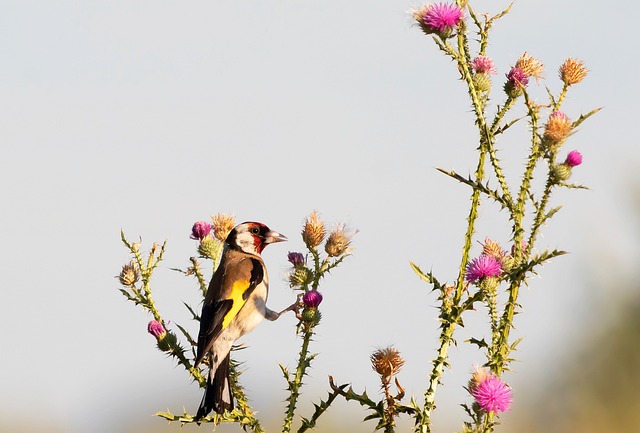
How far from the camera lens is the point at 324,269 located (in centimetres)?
516

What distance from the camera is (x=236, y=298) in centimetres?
674

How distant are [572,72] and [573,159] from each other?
52 centimetres

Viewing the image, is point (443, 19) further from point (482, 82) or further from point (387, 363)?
point (387, 363)

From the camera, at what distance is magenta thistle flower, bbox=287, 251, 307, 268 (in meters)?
5.25

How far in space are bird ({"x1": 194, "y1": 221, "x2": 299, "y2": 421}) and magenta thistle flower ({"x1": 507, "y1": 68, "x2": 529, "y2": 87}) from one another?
1876 millimetres

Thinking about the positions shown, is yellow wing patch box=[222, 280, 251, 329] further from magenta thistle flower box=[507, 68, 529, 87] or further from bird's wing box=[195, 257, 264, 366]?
magenta thistle flower box=[507, 68, 529, 87]

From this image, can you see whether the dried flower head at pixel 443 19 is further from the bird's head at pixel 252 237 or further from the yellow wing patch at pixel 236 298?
the bird's head at pixel 252 237

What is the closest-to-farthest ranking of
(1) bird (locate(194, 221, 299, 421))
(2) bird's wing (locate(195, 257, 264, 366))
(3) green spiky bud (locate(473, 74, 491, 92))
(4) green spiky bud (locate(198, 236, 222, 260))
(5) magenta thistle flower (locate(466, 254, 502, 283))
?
(5) magenta thistle flower (locate(466, 254, 502, 283)) < (3) green spiky bud (locate(473, 74, 491, 92)) < (1) bird (locate(194, 221, 299, 421)) < (4) green spiky bud (locate(198, 236, 222, 260)) < (2) bird's wing (locate(195, 257, 264, 366))

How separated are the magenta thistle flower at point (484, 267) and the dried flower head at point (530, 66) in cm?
114

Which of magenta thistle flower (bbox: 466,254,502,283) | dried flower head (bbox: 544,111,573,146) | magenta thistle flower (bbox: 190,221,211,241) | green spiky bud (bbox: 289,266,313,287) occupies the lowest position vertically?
magenta thistle flower (bbox: 466,254,502,283)

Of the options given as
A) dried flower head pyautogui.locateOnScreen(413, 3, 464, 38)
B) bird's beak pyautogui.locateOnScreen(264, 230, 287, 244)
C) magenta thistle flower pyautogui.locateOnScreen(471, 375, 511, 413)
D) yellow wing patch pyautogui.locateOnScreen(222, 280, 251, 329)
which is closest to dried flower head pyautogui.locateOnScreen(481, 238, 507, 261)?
magenta thistle flower pyautogui.locateOnScreen(471, 375, 511, 413)

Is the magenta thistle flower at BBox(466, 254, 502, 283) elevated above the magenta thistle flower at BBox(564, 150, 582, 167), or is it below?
below

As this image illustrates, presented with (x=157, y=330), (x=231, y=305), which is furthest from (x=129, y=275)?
(x=231, y=305)

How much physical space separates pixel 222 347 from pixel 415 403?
2171 millimetres
